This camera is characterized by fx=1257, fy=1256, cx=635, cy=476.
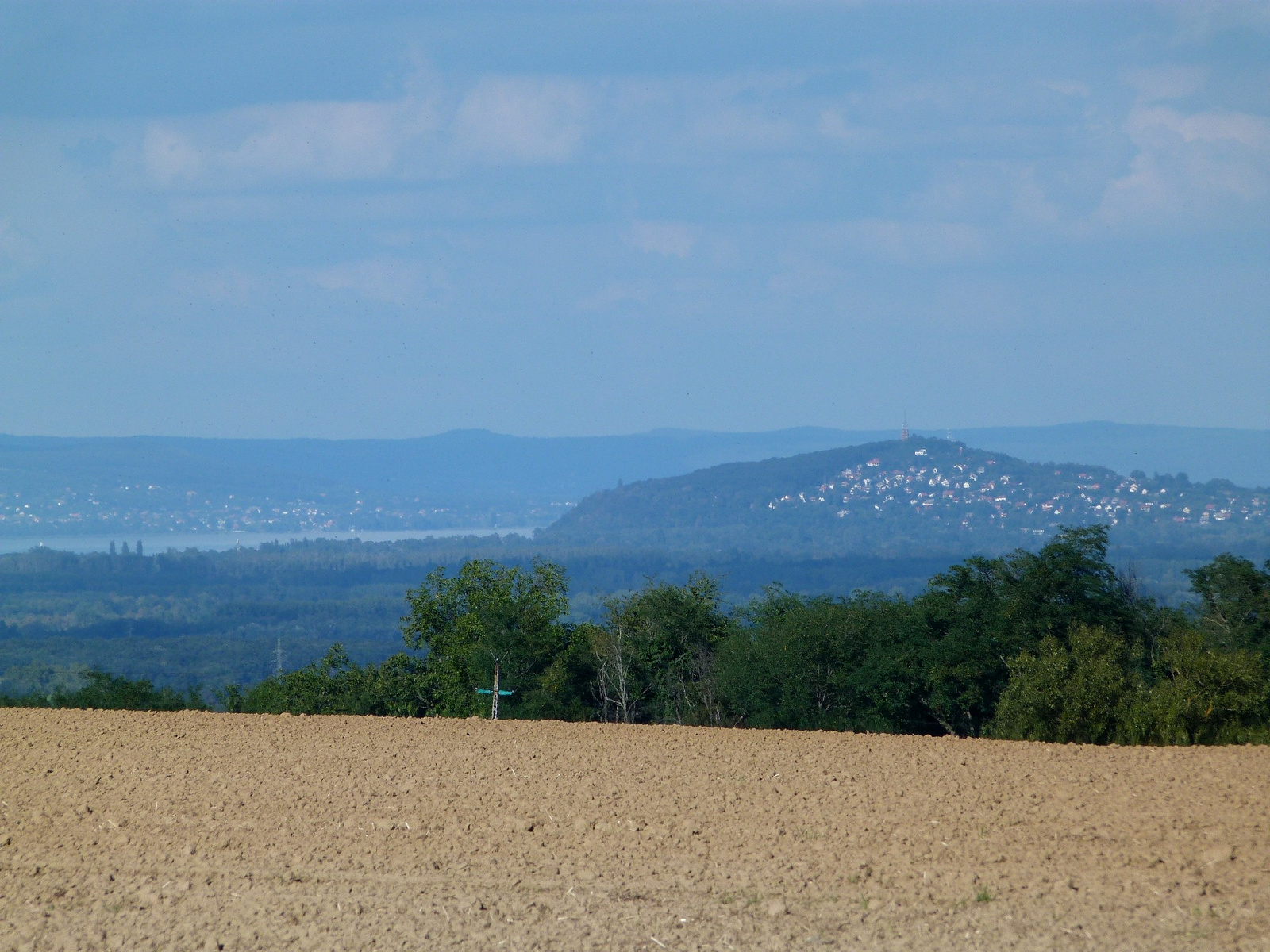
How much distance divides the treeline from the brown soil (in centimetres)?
375

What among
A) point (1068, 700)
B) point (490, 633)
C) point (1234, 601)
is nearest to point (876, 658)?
point (1068, 700)

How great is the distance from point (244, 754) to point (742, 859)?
8.07 meters

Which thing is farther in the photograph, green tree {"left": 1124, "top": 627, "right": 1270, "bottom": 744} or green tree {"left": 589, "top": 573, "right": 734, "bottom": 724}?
green tree {"left": 589, "top": 573, "right": 734, "bottom": 724}

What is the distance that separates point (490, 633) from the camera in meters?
36.6

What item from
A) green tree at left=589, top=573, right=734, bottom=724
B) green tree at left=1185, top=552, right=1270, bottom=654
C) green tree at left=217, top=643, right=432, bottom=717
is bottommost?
green tree at left=217, top=643, right=432, bottom=717

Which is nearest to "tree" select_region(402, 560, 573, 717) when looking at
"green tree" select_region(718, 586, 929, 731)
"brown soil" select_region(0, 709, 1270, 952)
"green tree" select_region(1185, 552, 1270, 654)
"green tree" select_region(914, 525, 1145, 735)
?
"green tree" select_region(718, 586, 929, 731)

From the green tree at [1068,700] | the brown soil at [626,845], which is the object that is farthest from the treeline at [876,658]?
the brown soil at [626,845]

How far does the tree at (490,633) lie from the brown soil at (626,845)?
16.4 metres

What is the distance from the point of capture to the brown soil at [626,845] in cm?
997

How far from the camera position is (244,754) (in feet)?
55.3

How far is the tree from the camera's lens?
3472cm

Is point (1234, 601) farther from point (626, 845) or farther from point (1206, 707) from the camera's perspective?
point (626, 845)

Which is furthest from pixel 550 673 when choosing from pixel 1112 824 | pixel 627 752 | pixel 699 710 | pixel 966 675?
pixel 1112 824

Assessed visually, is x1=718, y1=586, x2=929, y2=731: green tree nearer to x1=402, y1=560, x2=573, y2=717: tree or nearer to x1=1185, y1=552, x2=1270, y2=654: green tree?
x1=402, y1=560, x2=573, y2=717: tree
